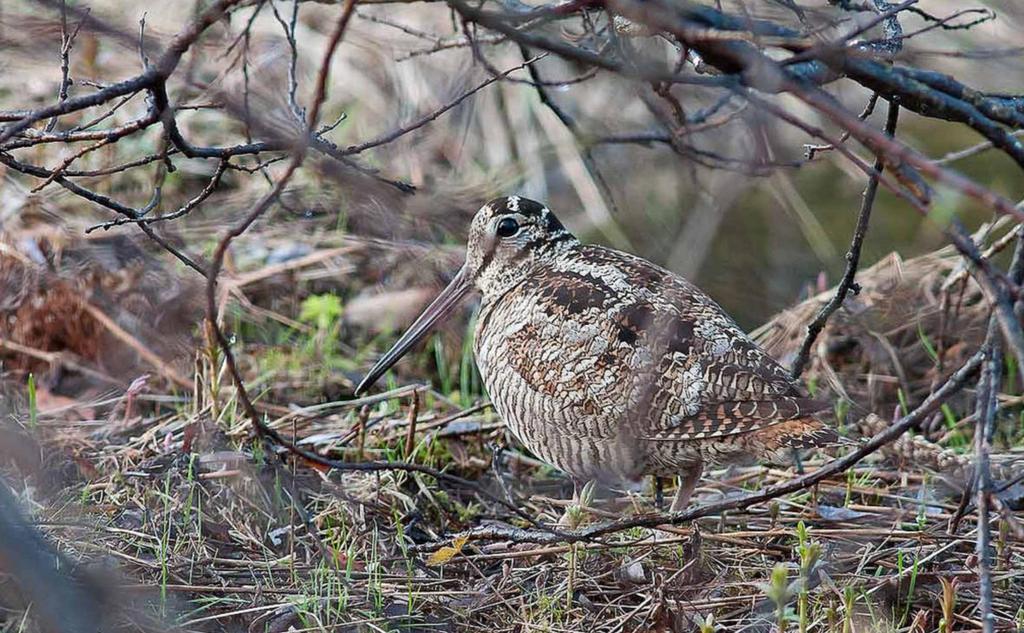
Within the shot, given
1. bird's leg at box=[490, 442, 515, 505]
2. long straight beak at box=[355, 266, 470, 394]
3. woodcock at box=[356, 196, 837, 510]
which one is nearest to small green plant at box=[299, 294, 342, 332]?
long straight beak at box=[355, 266, 470, 394]

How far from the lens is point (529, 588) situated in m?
3.72

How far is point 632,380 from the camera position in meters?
3.79

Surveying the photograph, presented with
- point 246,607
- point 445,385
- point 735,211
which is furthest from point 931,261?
point 246,607

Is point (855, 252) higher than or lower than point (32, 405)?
higher

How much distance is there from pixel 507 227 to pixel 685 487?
1169mm

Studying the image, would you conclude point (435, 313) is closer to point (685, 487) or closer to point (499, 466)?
point (499, 466)

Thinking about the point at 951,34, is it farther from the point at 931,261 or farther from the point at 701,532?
the point at 701,532

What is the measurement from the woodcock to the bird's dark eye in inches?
11.1

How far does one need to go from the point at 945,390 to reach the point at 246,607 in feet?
6.73

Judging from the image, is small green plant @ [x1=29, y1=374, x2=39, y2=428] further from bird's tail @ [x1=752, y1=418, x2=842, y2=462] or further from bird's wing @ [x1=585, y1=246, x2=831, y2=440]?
bird's tail @ [x1=752, y1=418, x2=842, y2=462]

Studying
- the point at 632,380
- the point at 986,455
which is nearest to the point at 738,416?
the point at 632,380

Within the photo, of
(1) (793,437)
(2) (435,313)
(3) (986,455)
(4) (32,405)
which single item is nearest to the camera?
(3) (986,455)

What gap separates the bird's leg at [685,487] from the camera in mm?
4026

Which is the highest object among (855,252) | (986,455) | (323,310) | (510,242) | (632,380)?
(855,252)
